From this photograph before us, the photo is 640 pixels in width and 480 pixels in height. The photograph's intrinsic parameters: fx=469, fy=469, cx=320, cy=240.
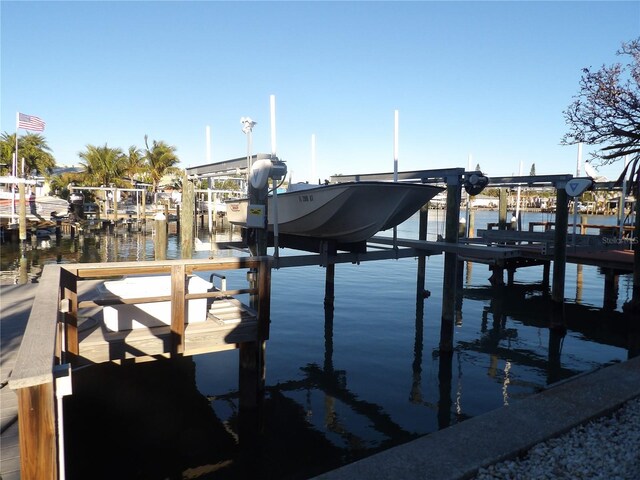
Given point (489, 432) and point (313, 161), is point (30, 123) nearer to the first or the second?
point (313, 161)

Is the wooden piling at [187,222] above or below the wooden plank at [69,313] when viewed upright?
above

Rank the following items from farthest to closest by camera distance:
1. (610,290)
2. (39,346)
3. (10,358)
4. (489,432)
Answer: (610,290) → (10,358) → (489,432) → (39,346)

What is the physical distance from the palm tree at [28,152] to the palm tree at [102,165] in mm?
4718

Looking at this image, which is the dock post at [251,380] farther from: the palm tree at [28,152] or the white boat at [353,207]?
the palm tree at [28,152]

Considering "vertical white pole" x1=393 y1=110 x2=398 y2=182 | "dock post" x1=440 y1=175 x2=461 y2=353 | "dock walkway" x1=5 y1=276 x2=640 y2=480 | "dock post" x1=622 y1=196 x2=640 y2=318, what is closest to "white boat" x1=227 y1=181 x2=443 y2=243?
"dock post" x1=440 y1=175 x2=461 y2=353

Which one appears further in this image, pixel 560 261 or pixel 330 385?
pixel 560 261

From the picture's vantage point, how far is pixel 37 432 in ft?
8.15

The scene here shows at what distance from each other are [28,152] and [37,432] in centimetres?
4642

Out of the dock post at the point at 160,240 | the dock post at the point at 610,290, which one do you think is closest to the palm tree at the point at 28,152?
the dock post at the point at 160,240

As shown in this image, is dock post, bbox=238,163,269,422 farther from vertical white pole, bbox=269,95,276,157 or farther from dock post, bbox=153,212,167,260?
dock post, bbox=153,212,167,260

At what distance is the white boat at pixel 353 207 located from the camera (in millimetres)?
9445

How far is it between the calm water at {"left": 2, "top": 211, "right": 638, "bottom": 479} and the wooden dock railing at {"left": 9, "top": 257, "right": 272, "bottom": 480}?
3.70 feet

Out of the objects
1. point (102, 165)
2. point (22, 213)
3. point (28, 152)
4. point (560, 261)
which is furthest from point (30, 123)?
point (560, 261)

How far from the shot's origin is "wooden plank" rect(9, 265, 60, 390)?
2.36 metres
